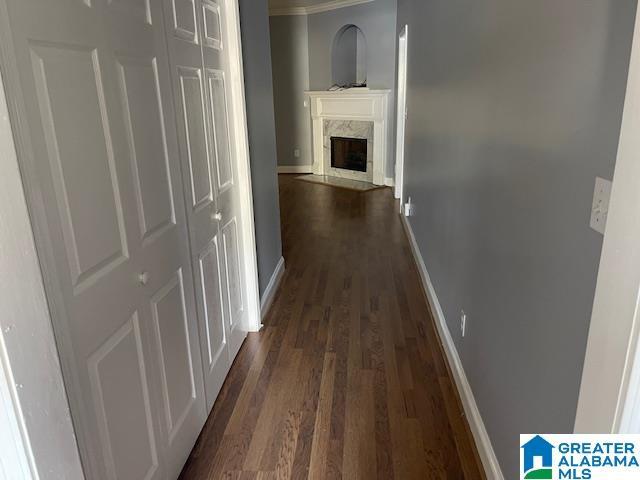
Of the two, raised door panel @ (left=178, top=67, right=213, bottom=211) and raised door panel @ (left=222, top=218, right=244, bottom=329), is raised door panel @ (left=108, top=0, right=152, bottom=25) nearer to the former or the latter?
raised door panel @ (left=178, top=67, right=213, bottom=211)

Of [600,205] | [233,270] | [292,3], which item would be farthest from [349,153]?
[600,205]

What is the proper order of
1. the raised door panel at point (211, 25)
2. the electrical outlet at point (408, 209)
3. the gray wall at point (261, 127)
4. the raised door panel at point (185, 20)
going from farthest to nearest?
the electrical outlet at point (408, 209), the gray wall at point (261, 127), the raised door panel at point (211, 25), the raised door panel at point (185, 20)

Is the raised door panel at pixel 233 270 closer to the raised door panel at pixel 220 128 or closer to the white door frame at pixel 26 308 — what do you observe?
the raised door panel at pixel 220 128

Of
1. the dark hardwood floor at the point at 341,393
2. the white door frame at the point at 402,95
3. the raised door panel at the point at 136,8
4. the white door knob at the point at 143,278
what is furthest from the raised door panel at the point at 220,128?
the white door frame at the point at 402,95

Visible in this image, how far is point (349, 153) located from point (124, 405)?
7.04 metres

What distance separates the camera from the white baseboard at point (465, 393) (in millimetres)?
1710

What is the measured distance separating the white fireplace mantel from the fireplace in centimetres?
Answer: 33

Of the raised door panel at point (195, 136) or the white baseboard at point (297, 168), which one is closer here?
the raised door panel at point (195, 136)

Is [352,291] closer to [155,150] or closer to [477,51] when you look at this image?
[477,51]

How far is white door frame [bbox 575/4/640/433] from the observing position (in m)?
0.74

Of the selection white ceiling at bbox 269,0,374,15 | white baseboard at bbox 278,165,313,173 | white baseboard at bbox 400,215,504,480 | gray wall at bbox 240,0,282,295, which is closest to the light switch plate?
white baseboard at bbox 400,215,504,480

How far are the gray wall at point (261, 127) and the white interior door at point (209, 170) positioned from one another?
0.37 metres

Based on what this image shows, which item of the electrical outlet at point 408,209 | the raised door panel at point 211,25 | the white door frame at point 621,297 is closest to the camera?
the white door frame at point 621,297

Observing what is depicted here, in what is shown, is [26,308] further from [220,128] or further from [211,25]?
[211,25]
